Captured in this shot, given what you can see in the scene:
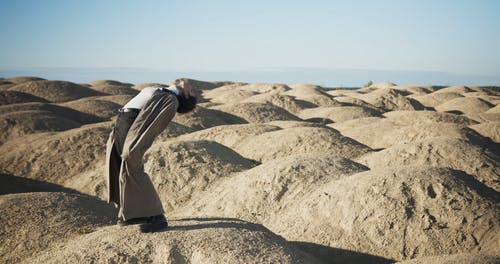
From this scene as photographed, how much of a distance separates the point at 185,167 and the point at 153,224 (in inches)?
188

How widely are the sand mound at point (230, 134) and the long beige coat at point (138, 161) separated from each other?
773 centimetres

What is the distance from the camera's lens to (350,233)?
643 cm

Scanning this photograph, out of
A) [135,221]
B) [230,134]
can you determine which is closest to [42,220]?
[135,221]

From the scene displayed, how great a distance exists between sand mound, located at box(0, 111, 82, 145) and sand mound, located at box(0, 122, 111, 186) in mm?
1239

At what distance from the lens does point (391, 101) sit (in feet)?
81.4

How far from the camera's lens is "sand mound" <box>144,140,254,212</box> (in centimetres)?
895

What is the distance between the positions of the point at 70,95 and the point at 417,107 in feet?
55.5

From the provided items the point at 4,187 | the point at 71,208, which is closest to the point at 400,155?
the point at 71,208

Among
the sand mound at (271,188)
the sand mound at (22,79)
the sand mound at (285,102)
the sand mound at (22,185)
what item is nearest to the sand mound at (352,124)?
the sand mound at (285,102)

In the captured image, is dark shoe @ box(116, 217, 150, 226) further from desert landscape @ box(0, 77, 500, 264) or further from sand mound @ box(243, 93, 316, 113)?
sand mound @ box(243, 93, 316, 113)

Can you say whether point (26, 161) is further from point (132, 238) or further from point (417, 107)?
point (417, 107)

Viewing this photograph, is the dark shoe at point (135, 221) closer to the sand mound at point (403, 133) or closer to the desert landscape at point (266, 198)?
the desert landscape at point (266, 198)

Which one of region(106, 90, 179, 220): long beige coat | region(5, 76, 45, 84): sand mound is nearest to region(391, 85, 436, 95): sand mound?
region(5, 76, 45, 84): sand mound

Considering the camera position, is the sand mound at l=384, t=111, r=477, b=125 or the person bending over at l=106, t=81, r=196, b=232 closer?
the person bending over at l=106, t=81, r=196, b=232
